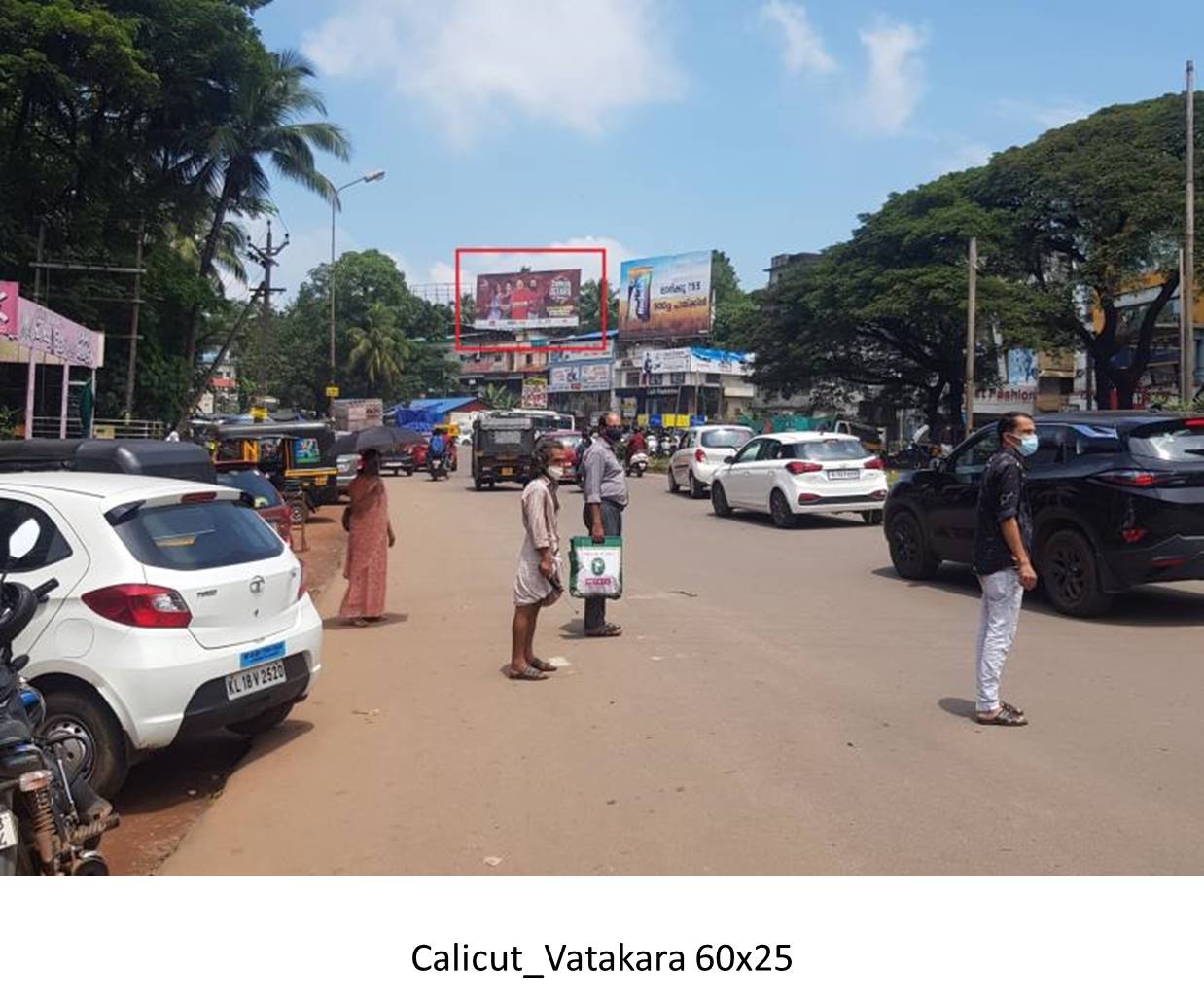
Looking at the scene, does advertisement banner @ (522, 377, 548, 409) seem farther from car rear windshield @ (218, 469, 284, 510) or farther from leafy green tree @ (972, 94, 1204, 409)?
car rear windshield @ (218, 469, 284, 510)

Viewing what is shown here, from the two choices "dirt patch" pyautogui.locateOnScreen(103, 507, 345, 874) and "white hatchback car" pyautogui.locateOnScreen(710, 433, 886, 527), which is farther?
"white hatchback car" pyautogui.locateOnScreen(710, 433, 886, 527)

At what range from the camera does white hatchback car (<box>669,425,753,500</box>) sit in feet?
84.3

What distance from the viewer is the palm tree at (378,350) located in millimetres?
73562

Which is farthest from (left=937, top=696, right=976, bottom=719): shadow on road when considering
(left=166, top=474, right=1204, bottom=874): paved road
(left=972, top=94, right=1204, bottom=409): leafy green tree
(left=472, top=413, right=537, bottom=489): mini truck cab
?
(left=972, top=94, right=1204, bottom=409): leafy green tree

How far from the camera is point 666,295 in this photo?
69.2m

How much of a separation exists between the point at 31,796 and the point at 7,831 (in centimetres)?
19

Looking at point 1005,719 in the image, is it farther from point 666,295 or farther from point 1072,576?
point 666,295

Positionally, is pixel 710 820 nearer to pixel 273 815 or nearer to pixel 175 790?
pixel 273 815

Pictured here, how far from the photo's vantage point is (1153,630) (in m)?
9.16

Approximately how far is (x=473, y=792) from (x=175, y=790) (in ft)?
5.57

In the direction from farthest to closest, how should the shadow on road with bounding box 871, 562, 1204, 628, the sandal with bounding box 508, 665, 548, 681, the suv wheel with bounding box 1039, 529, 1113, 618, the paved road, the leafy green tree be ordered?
the leafy green tree
the shadow on road with bounding box 871, 562, 1204, 628
the suv wheel with bounding box 1039, 529, 1113, 618
the sandal with bounding box 508, 665, 548, 681
the paved road

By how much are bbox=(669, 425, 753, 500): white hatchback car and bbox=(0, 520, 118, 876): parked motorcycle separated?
21582 millimetres

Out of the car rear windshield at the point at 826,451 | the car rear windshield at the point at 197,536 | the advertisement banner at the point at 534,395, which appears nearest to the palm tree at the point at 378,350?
the advertisement banner at the point at 534,395

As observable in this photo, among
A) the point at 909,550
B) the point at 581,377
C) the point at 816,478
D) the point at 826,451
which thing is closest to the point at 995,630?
the point at 909,550
